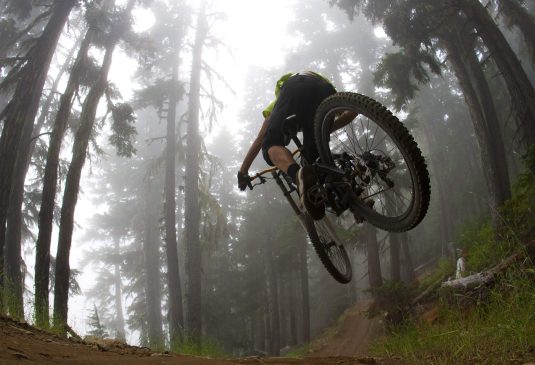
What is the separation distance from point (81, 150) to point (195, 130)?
313 inches

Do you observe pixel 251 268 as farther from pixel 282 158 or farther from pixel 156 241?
pixel 282 158

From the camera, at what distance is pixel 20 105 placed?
7715 millimetres

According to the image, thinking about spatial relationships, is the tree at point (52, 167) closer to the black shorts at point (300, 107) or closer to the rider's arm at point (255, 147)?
the rider's arm at point (255, 147)

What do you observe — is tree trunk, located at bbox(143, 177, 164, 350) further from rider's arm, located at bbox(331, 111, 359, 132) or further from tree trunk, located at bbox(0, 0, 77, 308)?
rider's arm, located at bbox(331, 111, 359, 132)

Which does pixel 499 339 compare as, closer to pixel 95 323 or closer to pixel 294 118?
pixel 294 118

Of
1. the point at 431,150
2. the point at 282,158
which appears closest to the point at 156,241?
the point at 431,150

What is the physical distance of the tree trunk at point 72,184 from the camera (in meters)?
7.96

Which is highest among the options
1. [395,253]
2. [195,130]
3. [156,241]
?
[195,130]

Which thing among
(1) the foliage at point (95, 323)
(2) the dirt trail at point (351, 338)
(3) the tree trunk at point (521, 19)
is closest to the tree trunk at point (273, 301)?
(2) the dirt trail at point (351, 338)

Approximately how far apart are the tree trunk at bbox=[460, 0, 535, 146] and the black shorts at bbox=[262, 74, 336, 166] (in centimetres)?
711

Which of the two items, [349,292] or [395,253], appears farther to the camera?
[349,292]

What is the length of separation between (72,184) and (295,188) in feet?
22.6

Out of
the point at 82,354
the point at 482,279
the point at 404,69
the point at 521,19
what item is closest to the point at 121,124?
the point at 404,69

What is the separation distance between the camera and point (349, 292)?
24375 mm
